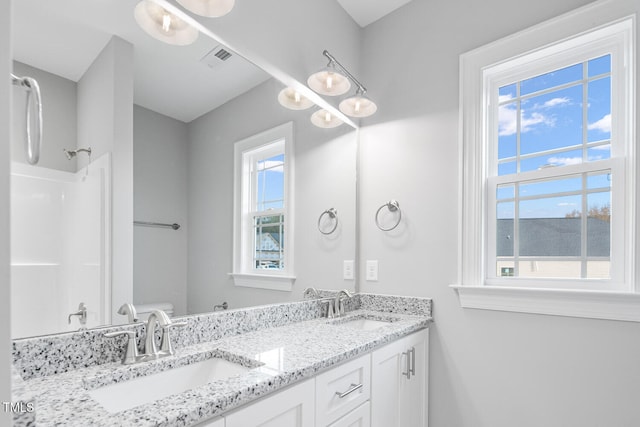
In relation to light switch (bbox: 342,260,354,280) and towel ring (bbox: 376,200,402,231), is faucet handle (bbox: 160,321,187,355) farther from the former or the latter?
towel ring (bbox: 376,200,402,231)

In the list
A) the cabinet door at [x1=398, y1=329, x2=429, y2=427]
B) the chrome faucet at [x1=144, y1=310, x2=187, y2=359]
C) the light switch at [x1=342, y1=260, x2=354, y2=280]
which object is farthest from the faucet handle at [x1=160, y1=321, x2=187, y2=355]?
the light switch at [x1=342, y1=260, x2=354, y2=280]

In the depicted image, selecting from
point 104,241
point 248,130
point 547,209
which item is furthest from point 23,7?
point 547,209

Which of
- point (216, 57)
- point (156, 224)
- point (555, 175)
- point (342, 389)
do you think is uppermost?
point (216, 57)

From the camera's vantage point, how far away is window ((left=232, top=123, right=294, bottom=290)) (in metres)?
1.56

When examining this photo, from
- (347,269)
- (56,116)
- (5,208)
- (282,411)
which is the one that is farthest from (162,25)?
(347,269)

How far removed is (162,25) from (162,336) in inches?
42.9

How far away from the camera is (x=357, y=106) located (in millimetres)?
2061

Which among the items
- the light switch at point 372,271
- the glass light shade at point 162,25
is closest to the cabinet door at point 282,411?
the light switch at point 372,271

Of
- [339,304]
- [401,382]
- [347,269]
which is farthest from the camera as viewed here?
[347,269]

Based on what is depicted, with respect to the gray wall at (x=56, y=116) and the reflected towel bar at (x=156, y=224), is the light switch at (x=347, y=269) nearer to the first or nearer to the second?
the reflected towel bar at (x=156, y=224)

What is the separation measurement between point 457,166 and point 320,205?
0.78 m

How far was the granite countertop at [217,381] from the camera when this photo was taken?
73 centimetres

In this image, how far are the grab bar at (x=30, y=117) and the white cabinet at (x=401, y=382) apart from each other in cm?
128

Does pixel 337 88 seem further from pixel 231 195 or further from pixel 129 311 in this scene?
pixel 129 311
